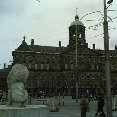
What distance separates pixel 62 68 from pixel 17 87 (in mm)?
92230

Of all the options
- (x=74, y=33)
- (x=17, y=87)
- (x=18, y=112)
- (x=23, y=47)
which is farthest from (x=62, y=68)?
(x=18, y=112)

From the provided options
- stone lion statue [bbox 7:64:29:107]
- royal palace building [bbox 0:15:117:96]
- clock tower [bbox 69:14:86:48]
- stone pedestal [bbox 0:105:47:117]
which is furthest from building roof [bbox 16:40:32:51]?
→ stone pedestal [bbox 0:105:47:117]

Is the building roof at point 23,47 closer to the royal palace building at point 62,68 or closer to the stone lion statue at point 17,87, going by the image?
the royal palace building at point 62,68

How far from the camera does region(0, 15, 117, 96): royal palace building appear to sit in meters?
101

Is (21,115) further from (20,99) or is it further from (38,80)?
(38,80)

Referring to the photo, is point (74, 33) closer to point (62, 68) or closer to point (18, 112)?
point (62, 68)

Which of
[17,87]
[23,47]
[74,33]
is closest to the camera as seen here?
[17,87]

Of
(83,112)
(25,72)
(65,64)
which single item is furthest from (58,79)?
(25,72)

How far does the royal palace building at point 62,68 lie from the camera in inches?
3994

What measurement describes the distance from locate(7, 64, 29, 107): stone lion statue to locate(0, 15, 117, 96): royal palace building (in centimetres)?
8583

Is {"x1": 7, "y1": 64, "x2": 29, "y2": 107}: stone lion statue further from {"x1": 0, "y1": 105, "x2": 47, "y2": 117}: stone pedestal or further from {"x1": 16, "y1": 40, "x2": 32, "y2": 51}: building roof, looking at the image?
{"x1": 16, "y1": 40, "x2": 32, "y2": 51}: building roof

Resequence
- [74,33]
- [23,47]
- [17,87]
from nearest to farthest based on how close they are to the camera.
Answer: [17,87], [74,33], [23,47]

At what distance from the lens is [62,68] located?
105 meters

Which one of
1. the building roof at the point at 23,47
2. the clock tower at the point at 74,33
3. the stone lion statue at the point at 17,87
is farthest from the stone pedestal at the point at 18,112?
the building roof at the point at 23,47
